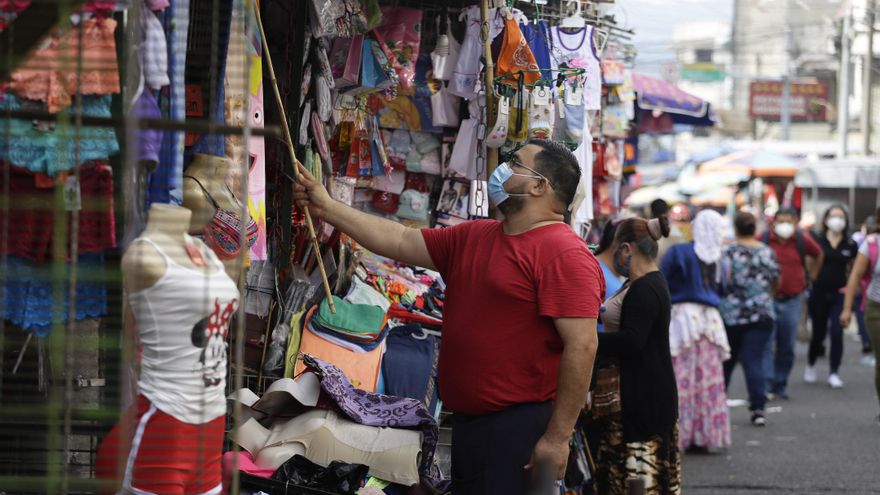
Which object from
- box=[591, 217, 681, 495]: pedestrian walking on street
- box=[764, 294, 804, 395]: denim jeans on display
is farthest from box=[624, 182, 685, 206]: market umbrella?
box=[591, 217, 681, 495]: pedestrian walking on street

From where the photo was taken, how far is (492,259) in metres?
4.80

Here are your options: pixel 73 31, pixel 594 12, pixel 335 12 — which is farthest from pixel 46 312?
pixel 594 12

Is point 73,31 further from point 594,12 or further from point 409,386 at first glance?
point 594,12

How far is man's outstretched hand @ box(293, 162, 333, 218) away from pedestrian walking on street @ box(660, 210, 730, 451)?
5.51 meters

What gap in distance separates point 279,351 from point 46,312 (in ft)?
7.87

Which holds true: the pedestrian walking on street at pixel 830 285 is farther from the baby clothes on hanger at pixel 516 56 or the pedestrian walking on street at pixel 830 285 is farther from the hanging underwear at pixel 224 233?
the hanging underwear at pixel 224 233

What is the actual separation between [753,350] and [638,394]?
17.9ft

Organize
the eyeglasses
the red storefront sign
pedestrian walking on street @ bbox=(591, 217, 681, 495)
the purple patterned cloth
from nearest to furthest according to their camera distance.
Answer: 1. the eyeglasses
2. the purple patterned cloth
3. pedestrian walking on street @ bbox=(591, 217, 681, 495)
4. the red storefront sign

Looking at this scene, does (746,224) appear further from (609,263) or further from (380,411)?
(380,411)

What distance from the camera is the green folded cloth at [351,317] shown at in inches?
262

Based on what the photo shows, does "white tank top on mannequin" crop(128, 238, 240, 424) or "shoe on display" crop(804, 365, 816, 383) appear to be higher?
"white tank top on mannequin" crop(128, 238, 240, 424)

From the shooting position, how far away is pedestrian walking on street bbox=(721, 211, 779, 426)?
11.3 meters

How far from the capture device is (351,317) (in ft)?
22.1

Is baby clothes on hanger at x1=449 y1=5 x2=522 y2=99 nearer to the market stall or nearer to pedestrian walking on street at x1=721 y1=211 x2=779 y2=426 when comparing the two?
the market stall
